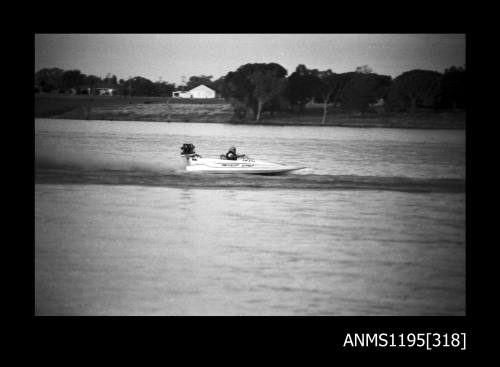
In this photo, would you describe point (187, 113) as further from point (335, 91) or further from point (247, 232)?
point (247, 232)

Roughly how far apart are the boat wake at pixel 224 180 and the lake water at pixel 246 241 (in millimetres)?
83

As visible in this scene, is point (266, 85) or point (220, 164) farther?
point (266, 85)

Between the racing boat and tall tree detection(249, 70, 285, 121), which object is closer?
the racing boat

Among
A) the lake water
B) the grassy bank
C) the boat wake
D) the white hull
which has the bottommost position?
the lake water

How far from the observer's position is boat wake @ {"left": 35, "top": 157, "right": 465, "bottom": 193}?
87.0 feet

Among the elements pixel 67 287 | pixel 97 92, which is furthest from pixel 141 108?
pixel 67 287

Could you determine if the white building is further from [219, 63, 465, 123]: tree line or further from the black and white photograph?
the black and white photograph

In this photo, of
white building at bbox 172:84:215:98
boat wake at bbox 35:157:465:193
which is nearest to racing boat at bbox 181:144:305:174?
boat wake at bbox 35:157:465:193

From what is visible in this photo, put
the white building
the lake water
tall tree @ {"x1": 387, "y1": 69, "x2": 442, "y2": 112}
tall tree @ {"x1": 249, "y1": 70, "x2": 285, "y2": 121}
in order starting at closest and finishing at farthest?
the lake water < tall tree @ {"x1": 387, "y1": 69, "x2": 442, "y2": 112} < tall tree @ {"x1": 249, "y1": 70, "x2": 285, "y2": 121} < the white building

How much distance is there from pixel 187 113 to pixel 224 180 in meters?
58.7

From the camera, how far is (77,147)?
43781 millimetres

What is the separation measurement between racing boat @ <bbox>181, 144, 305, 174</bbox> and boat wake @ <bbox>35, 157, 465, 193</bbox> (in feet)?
1.42

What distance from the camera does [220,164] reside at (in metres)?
26.5

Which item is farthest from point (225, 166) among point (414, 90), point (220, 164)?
point (414, 90)
